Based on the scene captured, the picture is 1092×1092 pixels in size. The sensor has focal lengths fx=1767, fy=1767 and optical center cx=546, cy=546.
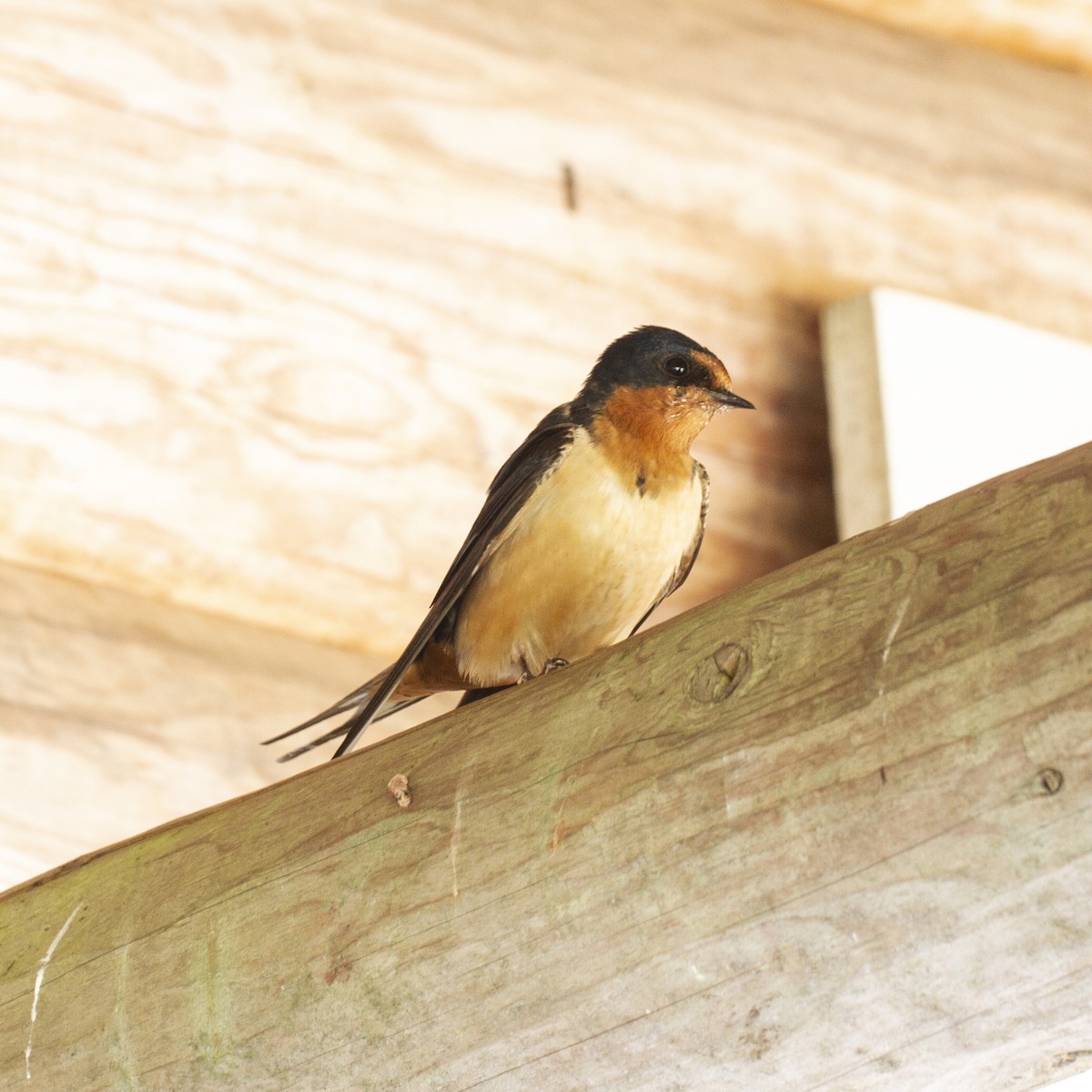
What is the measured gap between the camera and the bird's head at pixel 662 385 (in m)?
2.68

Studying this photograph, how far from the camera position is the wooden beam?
131 centimetres

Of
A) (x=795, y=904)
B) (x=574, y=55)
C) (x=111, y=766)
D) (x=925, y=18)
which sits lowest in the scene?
(x=795, y=904)

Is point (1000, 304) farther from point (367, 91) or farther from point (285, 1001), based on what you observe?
point (285, 1001)

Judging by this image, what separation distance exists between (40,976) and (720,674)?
2.70 ft

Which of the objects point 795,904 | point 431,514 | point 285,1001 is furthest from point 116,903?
point 431,514

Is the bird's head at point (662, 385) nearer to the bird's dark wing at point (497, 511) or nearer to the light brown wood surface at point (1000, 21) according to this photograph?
the bird's dark wing at point (497, 511)

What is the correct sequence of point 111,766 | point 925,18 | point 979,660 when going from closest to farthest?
point 979,660
point 111,766
point 925,18

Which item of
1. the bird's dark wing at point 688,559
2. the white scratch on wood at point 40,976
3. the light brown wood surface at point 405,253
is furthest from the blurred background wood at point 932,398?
the white scratch on wood at point 40,976

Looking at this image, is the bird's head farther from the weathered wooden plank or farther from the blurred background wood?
the weathered wooden plank

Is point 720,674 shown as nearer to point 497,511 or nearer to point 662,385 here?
point 497,511

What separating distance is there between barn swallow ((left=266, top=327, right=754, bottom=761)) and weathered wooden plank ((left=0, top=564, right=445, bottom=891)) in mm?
245

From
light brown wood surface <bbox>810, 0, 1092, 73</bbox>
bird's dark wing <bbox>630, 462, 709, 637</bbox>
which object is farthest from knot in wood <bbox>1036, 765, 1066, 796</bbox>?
light brown wood surface <bbox>810, 0, 1092, 73</bbox>

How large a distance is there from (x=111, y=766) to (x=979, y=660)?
5.61 ft

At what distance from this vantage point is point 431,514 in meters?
3.01
